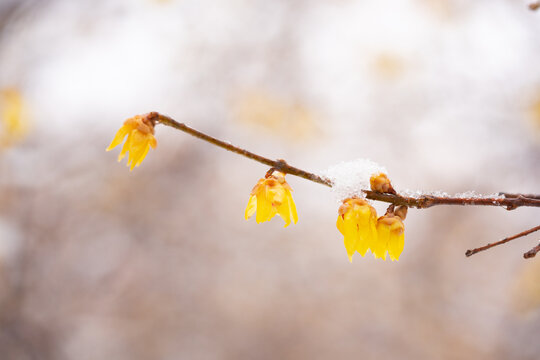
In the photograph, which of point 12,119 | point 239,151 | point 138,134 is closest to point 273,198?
point 239,151

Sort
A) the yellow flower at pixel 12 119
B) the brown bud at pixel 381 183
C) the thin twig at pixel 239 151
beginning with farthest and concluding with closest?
the yellow flower at pixel 12 119
the brown bud at pixel 381 183
the thin twig at pixel 239 151

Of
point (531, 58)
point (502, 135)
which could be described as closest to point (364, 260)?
point (502, 135)

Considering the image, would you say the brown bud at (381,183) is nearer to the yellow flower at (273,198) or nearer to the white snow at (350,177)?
the white snow at (350,177)

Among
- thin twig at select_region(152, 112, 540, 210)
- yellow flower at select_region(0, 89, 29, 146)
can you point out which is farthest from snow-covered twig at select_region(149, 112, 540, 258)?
yellow flower at select_region(0, 89, 29, 146)

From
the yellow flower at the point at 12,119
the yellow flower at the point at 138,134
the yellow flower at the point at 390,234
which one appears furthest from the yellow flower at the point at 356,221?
the yellow flower at the point at 12,119

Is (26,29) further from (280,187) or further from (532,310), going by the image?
(532,310)

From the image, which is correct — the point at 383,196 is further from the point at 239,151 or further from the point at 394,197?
the point at 239,151
